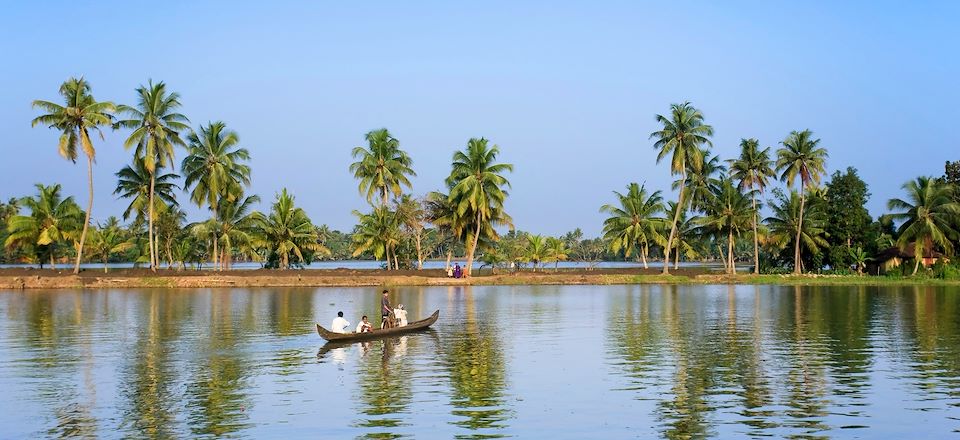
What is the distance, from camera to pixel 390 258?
83.9m

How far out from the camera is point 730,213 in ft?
258

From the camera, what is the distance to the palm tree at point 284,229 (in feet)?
252

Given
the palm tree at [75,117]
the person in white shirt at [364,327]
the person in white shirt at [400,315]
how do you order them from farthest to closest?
the palm tree at [75,117], the person in white shirt at [400,315], the person in white shirt at [364,327]

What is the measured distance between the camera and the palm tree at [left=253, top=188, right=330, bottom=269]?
7669 centimetres

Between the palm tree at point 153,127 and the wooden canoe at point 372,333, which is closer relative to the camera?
the wooden canoe at point 372,333

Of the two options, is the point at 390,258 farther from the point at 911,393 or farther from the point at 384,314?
the point at 911,393

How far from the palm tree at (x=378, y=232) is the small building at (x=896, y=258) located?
42537 millimetres

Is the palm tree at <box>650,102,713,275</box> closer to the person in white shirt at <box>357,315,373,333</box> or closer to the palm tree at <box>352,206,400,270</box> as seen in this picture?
the palm tree at <box>352,206,400,270</box>

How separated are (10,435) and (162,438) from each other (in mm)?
2863

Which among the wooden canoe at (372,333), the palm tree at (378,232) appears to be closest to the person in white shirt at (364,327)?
the wooden canoe at (372,333)

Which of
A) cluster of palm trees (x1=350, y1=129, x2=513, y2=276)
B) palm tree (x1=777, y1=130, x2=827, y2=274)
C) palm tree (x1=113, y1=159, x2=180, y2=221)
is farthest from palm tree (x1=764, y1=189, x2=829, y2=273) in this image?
palm tree (x1=113, y1=159, x2=180, y2=221)

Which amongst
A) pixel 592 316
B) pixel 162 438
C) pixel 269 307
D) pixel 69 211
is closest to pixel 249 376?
pixel 162 438

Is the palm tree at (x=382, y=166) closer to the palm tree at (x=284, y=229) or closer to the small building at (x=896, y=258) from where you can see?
the palm tree at (x=284, y=229)

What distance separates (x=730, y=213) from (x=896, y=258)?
49.3ft
